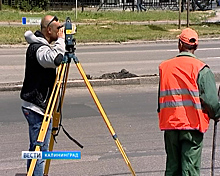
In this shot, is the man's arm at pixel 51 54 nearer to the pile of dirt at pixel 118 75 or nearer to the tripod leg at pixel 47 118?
the tripod leg at pixel 47 118

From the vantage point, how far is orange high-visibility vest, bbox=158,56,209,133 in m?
4.15

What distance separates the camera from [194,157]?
14.0 ft

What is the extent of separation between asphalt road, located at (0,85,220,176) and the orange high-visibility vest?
1754 mm

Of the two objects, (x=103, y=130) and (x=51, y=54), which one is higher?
(x=51, y=54)

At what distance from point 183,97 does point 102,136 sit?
10.5ft

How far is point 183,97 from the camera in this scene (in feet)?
13.8

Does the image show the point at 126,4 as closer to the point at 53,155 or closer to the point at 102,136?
the point at 102,136

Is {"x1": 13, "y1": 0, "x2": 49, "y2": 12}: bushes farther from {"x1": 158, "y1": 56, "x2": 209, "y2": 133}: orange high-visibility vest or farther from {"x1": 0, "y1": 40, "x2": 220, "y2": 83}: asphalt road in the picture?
{"x1": 158, "y1": 56, "x2": 209, "y2": 133}: orange high-visibility vest

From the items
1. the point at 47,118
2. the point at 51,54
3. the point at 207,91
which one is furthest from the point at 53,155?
the point at 207,91

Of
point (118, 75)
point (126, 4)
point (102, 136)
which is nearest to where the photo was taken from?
point (102, 136)

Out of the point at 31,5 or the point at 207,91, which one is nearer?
the point at 207,91

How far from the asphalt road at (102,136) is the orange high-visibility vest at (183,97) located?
1.75m

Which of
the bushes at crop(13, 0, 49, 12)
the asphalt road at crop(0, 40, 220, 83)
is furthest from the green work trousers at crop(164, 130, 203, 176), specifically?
the bushes at crop(13, 0, 49, 12)

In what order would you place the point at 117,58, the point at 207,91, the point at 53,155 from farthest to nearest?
the point at 117,58, the point at 53,155, the point at 207,91
